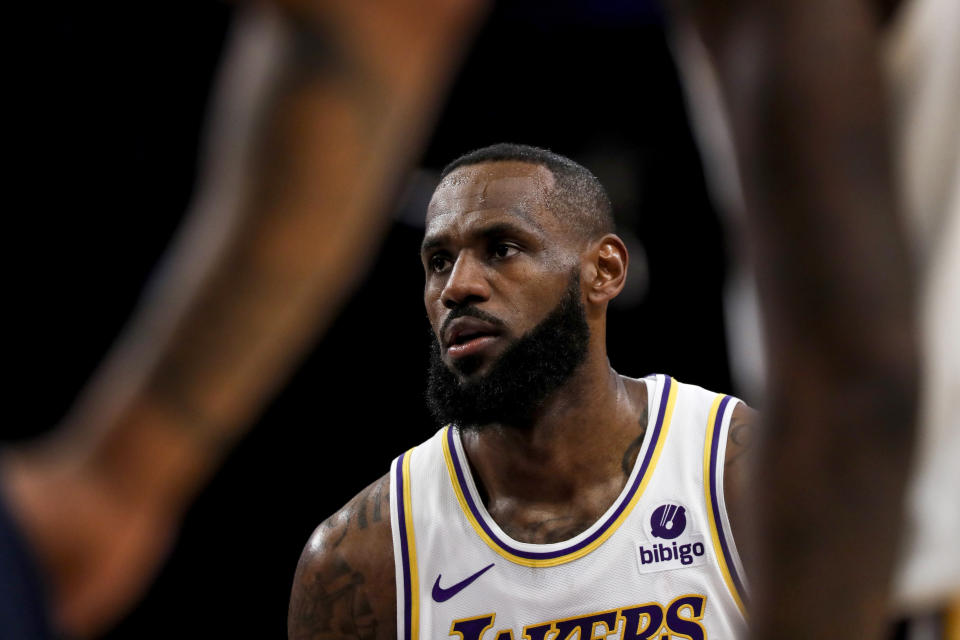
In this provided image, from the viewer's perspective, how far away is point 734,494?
295 cm

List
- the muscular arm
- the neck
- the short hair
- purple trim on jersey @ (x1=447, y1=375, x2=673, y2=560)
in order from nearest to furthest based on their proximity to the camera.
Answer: the muscular arm < purple trim on jersey @ (x1=447, y1=375, x2=673, y2=560) < the neck < the short hair

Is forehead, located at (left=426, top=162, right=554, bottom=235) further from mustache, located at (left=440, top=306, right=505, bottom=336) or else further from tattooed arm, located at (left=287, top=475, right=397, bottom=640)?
tattooed arm, located at (left=287, top=475, right=397, bottom=640)

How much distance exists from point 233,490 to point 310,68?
14.5 ft

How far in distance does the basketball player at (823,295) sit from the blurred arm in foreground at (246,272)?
9.3 inches

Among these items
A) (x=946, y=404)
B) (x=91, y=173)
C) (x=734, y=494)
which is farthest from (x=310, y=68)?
(x=91, y=173)

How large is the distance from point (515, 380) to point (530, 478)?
281 mm

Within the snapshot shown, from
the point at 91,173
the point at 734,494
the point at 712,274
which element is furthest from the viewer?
the point at 712,274

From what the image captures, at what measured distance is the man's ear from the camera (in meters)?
3.43

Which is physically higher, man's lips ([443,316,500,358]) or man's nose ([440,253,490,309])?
man's nose ([440,253,490,309])

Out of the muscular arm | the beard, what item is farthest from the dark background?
the muscular arm

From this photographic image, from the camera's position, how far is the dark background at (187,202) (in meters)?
4.50

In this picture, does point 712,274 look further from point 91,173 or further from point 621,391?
point 91,173

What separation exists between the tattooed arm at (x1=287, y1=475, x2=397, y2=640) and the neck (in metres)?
0.33

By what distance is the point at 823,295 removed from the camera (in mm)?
818
